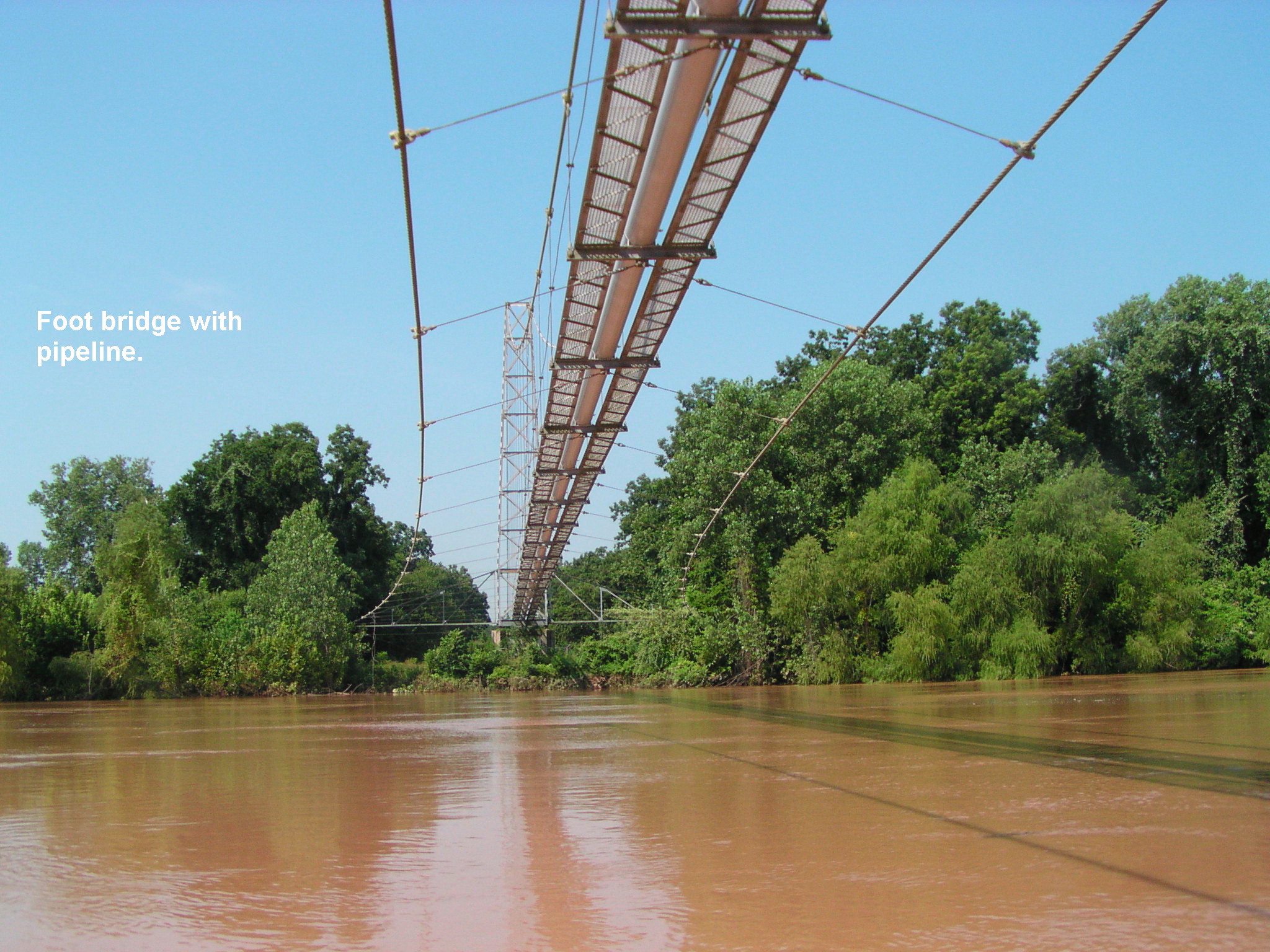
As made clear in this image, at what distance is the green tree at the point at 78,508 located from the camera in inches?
3095

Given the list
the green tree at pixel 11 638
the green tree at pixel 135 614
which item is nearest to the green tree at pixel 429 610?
the green tree at pixel 135 614

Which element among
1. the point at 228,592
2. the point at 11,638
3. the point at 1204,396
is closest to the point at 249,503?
the point at 228,592

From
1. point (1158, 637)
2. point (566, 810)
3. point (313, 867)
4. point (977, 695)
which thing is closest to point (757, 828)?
point (566, 810)

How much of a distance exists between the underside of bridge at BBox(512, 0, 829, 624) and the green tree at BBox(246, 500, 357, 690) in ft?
86.3

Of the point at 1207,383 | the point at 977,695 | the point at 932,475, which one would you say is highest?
the point at 1207,383

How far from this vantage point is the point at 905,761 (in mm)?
7750

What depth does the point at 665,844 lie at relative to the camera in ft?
15.7

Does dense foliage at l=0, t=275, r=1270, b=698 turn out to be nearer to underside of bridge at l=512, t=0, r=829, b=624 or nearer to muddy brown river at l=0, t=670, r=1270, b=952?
underside of bridge at l=512, t=0, r=829, b=624

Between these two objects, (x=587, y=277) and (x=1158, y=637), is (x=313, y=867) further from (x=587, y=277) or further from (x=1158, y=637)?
(x=1158, y=637)

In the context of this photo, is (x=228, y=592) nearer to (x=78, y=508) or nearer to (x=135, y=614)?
(x=135, y=614)

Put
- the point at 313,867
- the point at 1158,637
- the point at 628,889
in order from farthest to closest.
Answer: the point at 1158,637
the point at 313,867
the point at 628,889

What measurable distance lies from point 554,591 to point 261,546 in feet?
136

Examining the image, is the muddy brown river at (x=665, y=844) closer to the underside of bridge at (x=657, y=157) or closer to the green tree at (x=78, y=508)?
the underside of bridge at (x=657, y=157)

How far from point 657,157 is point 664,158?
2.6 inches
